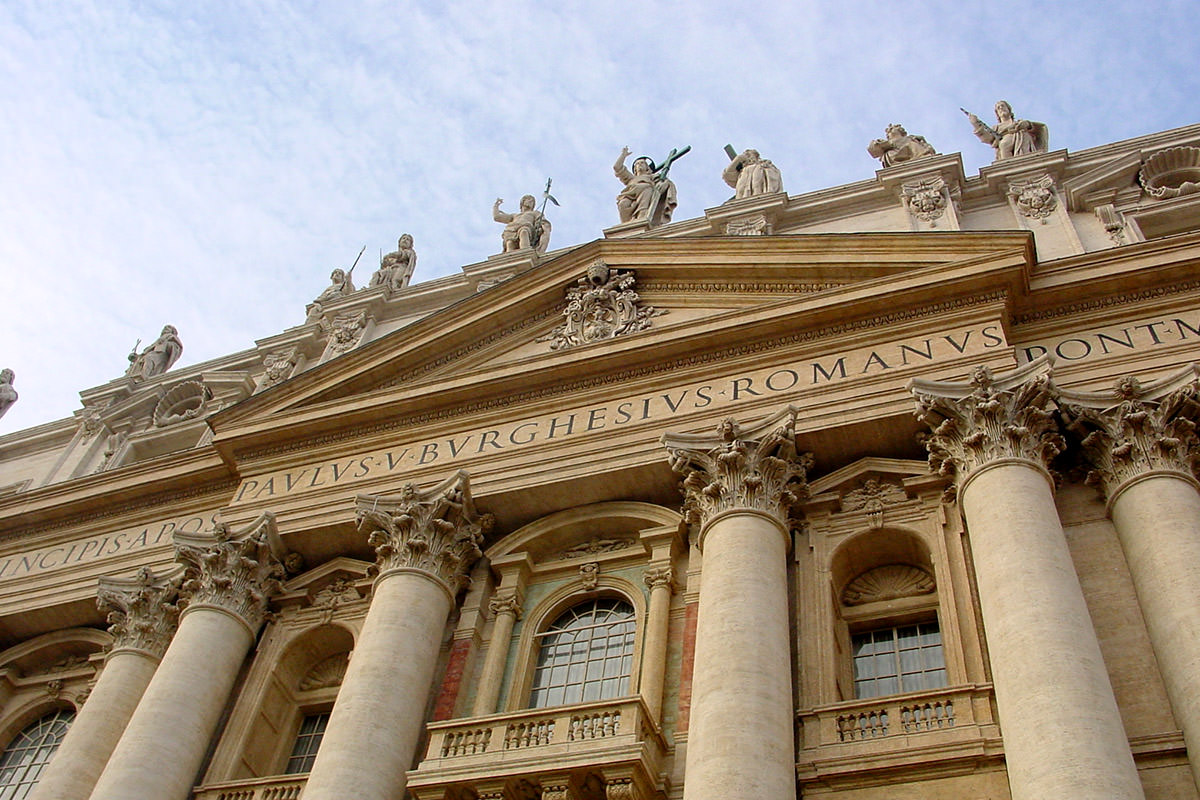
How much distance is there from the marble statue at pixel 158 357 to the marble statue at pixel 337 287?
16.7 ft

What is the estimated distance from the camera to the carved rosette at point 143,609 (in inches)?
787

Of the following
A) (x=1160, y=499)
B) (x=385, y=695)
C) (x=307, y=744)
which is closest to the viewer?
(x=1160, y=499)

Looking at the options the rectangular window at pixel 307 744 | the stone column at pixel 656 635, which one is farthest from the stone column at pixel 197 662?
the stone column at pixel 656 635

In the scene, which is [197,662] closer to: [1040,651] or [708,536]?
[708,536]

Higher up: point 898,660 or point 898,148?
point 898,148

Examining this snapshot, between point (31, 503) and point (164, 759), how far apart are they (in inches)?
359

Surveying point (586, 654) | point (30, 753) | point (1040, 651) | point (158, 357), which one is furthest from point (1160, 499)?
point (158, 357)

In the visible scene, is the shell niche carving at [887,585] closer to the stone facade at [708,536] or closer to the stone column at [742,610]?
the stone facade at [708,536]

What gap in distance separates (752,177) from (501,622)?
11.1 meters

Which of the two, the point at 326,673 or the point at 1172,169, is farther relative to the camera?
the point at 1172,169

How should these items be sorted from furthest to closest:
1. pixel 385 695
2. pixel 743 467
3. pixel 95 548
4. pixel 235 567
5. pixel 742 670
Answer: pixel 95 548, pixel 235 567, pixel 743 467, pixel 385 695, pixel 742 670

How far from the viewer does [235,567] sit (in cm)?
1970

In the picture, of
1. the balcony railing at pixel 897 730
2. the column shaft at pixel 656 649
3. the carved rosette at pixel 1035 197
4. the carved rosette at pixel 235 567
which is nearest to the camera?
the balcony railing at pixel 897 730

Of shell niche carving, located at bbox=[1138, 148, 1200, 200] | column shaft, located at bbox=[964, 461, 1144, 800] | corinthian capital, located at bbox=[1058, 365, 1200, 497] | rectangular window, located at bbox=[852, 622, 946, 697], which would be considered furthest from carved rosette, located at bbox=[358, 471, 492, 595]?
shell niche carving, located at bbox=[1138, 148, 1200, 200]
